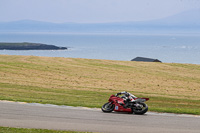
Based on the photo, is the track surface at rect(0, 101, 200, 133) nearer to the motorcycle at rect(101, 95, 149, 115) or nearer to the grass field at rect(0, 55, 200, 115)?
the motorcycle at rect(101, 95, 149, 115)

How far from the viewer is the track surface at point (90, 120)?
13.2 meters

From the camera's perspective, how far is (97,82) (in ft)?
112

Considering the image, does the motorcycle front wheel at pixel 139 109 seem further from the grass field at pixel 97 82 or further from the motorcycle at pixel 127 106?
the grass field at pixel 97 82

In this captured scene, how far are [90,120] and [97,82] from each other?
19.4 metres

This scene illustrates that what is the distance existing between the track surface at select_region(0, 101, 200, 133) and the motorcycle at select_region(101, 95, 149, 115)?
0.31 m

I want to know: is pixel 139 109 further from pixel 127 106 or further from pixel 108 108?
pixel 108 108

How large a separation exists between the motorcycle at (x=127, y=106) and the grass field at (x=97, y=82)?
5.78 feet

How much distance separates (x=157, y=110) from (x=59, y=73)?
2272 centimetres

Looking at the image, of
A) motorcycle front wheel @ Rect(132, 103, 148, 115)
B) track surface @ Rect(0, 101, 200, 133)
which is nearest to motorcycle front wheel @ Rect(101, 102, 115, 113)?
track surface @ Rect(0, 101, 200, 133)

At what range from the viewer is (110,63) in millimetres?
51219

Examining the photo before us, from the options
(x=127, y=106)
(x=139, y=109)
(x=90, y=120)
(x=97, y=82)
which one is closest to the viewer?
(x=90, y=120)

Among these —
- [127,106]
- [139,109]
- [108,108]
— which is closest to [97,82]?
[108,108]

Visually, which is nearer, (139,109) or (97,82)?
(139,109)

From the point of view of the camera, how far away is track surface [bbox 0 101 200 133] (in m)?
13.2
